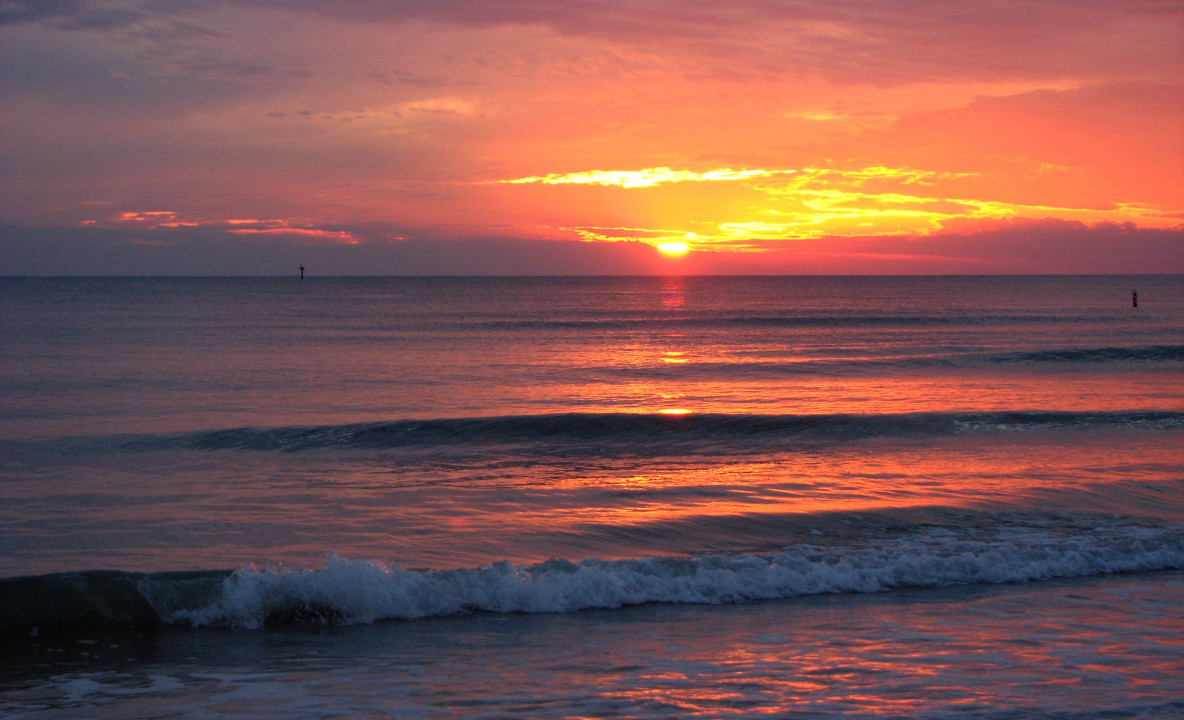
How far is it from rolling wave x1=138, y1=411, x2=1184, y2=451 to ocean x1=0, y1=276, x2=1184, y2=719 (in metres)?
0.10

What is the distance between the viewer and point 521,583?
8.63 metres

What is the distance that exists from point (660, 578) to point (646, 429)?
988 centimetres

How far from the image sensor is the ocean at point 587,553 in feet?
21.1

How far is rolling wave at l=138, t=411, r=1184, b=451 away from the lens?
16.7 metres

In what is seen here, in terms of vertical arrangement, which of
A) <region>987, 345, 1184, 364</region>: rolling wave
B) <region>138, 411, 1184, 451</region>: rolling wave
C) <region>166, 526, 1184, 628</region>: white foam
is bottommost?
<region>166, 526, 1184, 628</region>: white foam

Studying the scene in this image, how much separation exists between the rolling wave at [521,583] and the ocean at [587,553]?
0.09 feet

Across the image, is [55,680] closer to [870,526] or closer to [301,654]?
[301,654]

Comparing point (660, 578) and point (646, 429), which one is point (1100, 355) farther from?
point (660, 578)

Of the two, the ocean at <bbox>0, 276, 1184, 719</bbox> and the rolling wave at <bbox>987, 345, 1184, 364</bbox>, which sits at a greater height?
the rolling wave at <bbox>987, 345, 1184, 364</bbox>

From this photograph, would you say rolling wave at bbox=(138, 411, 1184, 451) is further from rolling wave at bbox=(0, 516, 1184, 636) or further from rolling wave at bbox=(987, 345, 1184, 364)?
rolling wave at bbox=(987, 345, 1184, 364)

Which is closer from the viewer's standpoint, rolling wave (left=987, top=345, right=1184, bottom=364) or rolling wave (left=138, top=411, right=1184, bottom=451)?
rolling wave (left=138, top=411, right=1184, bottom=451)

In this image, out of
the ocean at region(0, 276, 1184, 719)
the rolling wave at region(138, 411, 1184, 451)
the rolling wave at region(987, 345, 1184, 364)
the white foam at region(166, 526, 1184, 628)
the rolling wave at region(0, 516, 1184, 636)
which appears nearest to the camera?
the ocean at region(0, 276, 1184, 719)

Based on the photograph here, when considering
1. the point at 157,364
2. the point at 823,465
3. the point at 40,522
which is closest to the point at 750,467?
the point at 823,465

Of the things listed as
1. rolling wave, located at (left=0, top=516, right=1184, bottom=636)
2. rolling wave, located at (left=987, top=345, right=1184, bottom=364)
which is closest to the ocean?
rolling wave, located at (left=0, top=516, right=1184, bottom=636)
